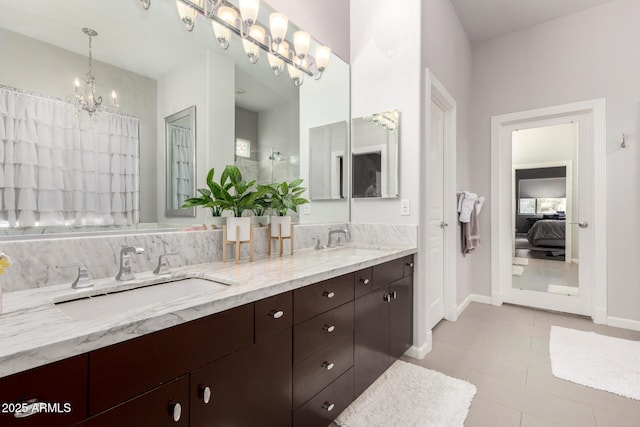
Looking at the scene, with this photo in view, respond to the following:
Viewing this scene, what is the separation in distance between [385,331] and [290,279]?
105cm

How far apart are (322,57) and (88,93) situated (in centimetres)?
167

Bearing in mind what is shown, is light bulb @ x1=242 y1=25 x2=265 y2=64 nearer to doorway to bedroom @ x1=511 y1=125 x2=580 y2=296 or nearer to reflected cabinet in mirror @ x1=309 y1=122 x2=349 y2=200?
reflected cabinet in mirror @ x1=309 y1=122 x2=349 y2=200

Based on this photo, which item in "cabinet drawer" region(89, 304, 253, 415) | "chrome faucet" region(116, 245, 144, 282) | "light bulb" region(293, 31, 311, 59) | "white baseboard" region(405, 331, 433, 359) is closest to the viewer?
"cabinet drawer" region(89, 304, 253, 415)

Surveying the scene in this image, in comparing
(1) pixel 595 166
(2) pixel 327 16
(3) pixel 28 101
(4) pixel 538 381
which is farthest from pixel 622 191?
(3) pixel 28 101

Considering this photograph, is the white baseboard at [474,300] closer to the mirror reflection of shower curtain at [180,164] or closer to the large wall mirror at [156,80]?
the large wall mirror at [156,80]

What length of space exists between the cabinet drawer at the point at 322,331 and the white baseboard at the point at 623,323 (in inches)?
121

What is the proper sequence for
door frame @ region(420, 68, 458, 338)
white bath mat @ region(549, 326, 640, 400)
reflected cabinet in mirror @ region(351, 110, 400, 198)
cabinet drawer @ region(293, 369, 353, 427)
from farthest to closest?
door frame @ region(420, 68, 458, 338) < reflected cabinet in mirror @ region(351, 110, 400, 198) < white bath mat @ region(549, 326, 640, 400) < cabinet drawer @ region(293, 369, 353, 427)

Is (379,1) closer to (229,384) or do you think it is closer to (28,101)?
(28,101)

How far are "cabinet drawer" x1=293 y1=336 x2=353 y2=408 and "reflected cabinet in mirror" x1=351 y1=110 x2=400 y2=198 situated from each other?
1308 mm

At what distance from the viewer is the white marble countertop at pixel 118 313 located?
0.62 m

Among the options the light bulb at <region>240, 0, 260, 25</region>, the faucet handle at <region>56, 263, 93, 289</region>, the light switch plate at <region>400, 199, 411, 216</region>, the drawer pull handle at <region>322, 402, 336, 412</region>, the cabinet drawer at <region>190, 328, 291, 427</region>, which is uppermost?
the light bulb at <region>240, 0, 260, 25</region>

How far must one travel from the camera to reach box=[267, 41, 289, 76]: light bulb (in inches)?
80.7

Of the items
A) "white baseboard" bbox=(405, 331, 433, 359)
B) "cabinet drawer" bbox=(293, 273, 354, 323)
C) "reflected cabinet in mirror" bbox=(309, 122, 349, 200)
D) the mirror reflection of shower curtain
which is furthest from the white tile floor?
the mirror reflection of shower curtain

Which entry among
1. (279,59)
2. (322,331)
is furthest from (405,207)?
(279,59)
